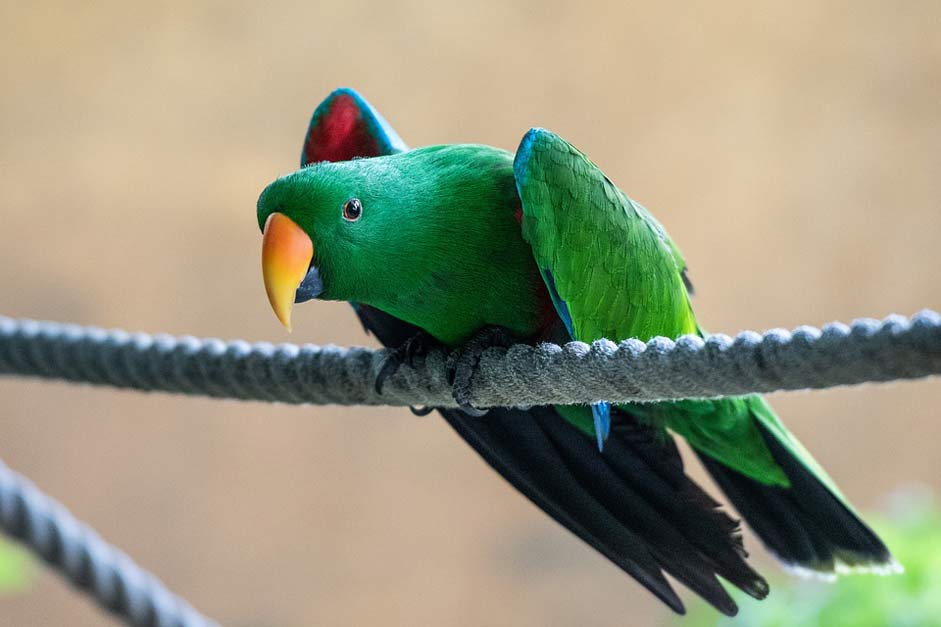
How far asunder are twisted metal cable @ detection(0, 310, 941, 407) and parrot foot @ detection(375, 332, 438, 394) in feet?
0.03

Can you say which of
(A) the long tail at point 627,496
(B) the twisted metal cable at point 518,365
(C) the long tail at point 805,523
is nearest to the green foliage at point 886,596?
(C) the long tail at point 805,523

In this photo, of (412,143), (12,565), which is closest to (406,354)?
(12,565)

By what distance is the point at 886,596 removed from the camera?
5.97ft

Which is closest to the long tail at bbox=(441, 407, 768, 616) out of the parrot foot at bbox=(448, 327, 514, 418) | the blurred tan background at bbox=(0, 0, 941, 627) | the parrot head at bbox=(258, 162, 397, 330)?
the parrot foot at bbox=(448, 327, 514, 418)

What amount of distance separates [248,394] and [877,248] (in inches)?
107

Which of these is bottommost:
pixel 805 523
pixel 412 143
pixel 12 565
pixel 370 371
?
pixel 12 565

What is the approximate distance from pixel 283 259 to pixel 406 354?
0.92 ft

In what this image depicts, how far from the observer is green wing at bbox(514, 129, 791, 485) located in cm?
105

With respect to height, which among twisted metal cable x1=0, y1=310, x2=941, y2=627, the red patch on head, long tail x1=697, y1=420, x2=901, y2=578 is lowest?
long tail x1=697, y1=420, x2=901, y2=578

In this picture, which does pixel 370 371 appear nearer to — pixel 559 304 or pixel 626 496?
pixel 559 304

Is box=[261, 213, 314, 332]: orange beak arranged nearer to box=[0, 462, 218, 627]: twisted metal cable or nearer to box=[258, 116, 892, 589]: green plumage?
box=[258, 116, 892, 589]: green plumage

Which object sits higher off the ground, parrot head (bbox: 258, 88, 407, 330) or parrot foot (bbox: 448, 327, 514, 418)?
parrot head (bbox: 258, 88, 407, 330)

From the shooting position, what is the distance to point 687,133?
10.6 feet

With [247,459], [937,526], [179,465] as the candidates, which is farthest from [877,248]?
[179,465]
